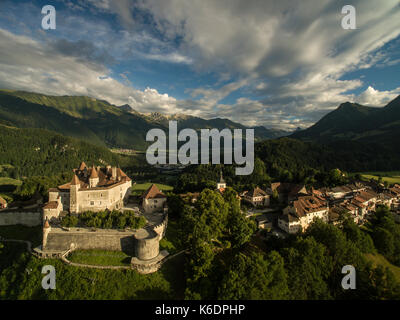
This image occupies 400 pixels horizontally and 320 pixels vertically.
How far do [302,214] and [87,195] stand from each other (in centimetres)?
4426

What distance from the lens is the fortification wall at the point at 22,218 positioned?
130ft

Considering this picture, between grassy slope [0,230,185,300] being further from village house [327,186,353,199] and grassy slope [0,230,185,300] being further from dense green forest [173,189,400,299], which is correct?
village house [327,186,353,199]

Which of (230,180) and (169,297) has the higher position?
(230,180)

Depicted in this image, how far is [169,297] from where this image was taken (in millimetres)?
27469

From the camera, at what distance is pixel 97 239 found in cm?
3158

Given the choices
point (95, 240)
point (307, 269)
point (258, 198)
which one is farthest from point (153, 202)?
point (307, 269)

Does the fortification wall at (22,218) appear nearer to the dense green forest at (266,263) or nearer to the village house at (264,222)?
the dense green forest at (266,263)

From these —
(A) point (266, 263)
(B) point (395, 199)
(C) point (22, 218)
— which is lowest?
(A) point (266, 263)

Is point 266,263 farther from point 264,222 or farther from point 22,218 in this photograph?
point 22,218

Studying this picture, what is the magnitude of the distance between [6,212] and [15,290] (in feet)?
60.8

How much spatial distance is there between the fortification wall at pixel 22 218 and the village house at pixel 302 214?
51304 mm

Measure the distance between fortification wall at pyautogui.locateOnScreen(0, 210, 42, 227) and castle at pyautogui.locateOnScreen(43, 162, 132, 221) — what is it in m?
4.74
